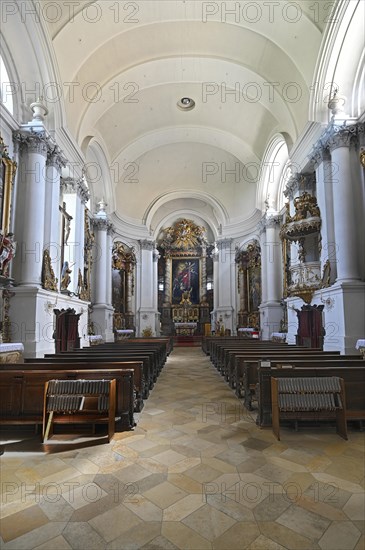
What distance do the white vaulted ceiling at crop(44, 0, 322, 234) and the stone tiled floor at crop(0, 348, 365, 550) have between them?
32.5 ft

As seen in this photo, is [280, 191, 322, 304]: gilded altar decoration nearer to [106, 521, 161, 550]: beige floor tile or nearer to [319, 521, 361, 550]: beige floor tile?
[319, 521, 361, 550]: beige floor tile

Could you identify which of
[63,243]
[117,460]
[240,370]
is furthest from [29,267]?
[117,460]

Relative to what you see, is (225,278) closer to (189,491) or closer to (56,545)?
(189,491)

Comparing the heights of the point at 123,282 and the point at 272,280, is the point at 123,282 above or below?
above

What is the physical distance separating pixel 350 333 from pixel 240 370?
131 inches

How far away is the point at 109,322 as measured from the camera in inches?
623

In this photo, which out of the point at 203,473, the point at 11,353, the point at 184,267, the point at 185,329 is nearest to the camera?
the point at 203,473

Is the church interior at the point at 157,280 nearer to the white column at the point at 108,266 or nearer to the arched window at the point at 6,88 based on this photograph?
the arched window at the point at 6,88

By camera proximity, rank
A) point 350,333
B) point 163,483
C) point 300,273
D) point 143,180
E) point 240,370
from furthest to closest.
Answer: point 143,180
point 300,273
point 350,333
point 240,370
point 163,483

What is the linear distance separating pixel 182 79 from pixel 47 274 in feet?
29.9

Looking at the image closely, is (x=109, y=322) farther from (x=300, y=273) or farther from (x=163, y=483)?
(x=163, y=483)

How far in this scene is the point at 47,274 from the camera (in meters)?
8.73

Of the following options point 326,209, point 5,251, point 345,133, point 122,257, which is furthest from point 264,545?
point 122,257

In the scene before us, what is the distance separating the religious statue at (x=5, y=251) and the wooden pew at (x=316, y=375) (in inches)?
225
